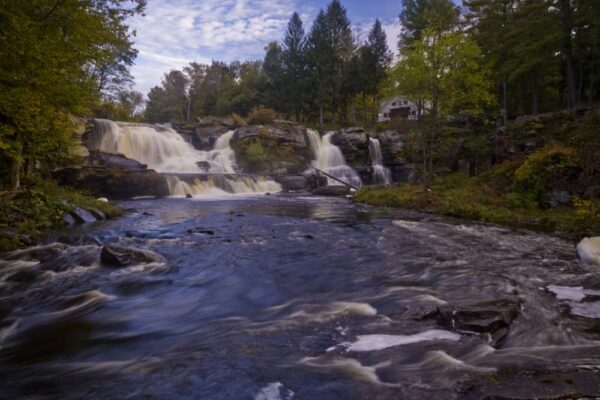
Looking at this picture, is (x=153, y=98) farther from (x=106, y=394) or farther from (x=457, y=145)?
(x=106, y=394)

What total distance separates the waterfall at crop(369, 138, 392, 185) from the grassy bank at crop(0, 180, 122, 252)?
25153 millimetres

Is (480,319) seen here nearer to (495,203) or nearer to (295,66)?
(495,203)

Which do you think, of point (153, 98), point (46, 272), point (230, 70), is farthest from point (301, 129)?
point (153, 98)

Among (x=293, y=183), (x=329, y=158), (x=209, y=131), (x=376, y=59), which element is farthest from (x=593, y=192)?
(x=376, y=59)

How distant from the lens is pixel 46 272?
879 centimetres

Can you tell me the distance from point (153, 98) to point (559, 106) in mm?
80587

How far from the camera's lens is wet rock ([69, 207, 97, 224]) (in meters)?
14.6

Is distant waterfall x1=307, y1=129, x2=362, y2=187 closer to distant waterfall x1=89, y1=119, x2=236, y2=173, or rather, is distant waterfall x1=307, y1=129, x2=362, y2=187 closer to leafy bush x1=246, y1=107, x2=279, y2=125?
leafy bush x1=246, y1=107, x2=279, y2=125

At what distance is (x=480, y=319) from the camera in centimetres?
539

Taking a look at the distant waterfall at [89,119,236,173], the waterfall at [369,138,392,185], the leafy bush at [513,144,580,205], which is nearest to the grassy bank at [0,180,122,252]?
the distant waterfall at [89,119,236,173]

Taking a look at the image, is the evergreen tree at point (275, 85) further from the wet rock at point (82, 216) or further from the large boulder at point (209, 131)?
the wet rock at point (82, 216)

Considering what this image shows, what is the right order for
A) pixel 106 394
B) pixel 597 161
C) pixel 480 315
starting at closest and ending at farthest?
1. pixel 106 394
2. pixel 480 315
3. pixel 597 161

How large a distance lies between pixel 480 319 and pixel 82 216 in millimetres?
14452

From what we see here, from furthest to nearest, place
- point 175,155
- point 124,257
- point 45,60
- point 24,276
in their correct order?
point 175,155
point 45,60
point 124,257
point 24,276
